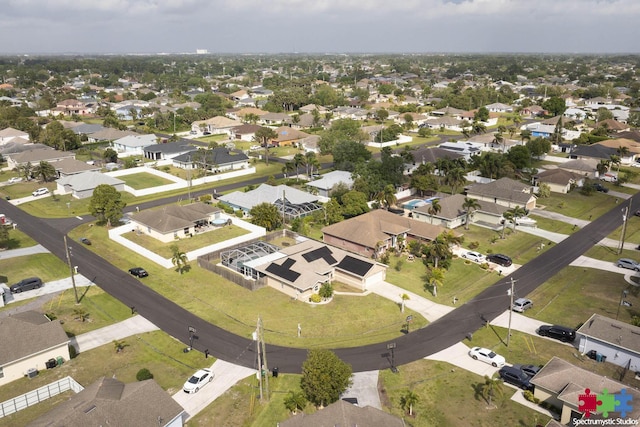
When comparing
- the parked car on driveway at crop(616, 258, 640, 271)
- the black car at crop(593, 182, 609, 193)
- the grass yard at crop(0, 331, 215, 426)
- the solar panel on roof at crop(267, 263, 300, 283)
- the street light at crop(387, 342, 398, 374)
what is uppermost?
the black car at crop(593, 182, 609, 193)

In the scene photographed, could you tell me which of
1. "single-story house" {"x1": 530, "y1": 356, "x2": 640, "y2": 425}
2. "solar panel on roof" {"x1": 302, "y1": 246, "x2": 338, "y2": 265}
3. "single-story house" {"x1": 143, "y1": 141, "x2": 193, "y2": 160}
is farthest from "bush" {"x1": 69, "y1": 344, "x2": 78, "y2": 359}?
"single-story house" {"x1": 143, "y1": 141, "x2": 193, "y2": 160}

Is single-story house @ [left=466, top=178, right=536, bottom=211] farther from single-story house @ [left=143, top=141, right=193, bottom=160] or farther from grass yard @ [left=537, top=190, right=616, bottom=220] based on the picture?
single-story house @ [left=143, top=141, right=193, bottom=160]

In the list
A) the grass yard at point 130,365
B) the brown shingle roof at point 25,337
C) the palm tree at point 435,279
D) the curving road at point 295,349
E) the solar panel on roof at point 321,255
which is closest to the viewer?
the grass yard at point 130,365

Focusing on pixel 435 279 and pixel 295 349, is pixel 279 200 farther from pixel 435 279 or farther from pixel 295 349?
pixel 295 349

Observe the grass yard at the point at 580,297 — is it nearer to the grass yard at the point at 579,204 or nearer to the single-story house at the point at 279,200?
the grass yard at the point at 579,204

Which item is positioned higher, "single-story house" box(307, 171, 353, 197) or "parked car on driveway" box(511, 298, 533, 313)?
"single-story house" box(307, 171, 353, 197)

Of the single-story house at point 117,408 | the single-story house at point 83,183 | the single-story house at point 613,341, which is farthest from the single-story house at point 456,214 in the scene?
the single-story house at point 83,183

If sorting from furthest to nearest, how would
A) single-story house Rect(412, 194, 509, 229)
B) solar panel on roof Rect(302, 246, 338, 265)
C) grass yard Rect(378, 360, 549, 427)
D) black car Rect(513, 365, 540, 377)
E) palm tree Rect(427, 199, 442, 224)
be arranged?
single-story house Rect(412, 194, 509, 229) < palm tree Rect(427, 199, 442, 224) < solar panel on roof Rect(302, 246, 338, 265) < black car Rect(513, 365, 540, 377) < grass yard Rect(378, 360, 549, 427)

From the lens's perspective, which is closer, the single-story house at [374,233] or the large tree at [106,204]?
the single-story house at [374,233]

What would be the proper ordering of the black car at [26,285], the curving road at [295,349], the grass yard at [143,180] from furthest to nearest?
the grass yard at [143,180] → the black car at [26,285] → the curving road at [295,349]
